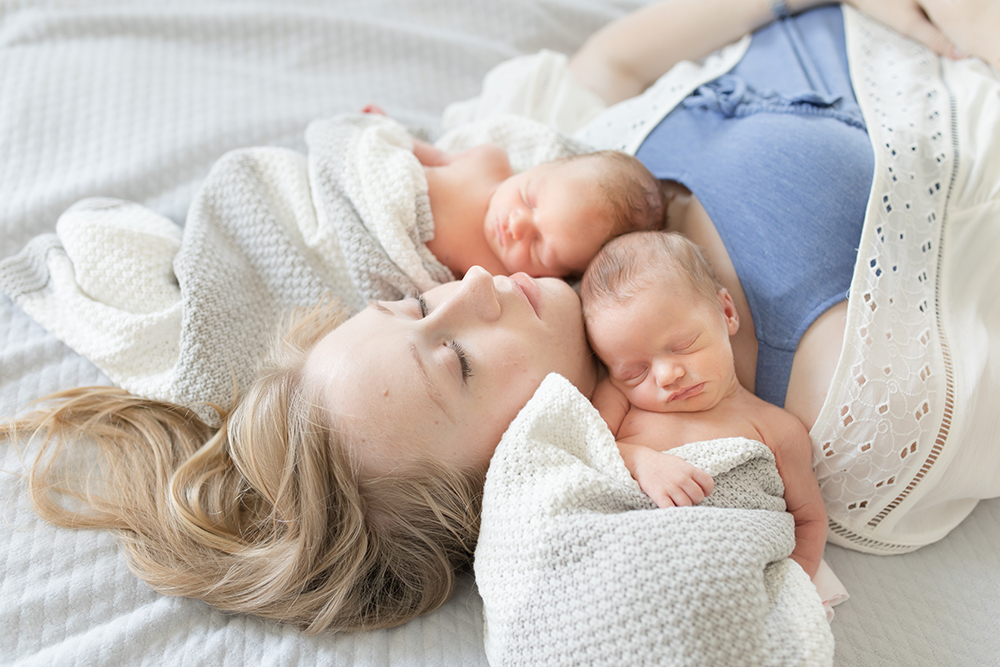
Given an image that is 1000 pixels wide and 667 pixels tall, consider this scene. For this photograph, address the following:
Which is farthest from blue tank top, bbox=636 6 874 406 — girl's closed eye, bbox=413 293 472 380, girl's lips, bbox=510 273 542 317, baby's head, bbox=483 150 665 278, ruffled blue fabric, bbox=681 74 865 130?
girl's closed eye, bbox=413 293 472 380

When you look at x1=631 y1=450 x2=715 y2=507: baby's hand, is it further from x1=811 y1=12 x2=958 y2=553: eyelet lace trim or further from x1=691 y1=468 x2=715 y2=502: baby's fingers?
x1=811 y1=12 x2=958 y2=553: eyelet lace trim

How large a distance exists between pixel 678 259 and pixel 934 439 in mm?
449

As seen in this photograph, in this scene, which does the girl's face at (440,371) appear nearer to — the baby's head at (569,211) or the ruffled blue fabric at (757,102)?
the baby's head at (569,211)

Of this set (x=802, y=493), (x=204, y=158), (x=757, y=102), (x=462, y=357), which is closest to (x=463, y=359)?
(x=462, y=357)

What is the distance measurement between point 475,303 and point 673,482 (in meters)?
0.37

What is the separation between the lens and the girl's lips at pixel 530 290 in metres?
1.05

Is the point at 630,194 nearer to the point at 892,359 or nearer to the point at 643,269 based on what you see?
the point at 643,269

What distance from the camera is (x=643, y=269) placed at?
1.03 metres

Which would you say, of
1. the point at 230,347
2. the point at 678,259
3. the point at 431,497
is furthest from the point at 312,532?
the point at 678,259

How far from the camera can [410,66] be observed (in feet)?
6.05

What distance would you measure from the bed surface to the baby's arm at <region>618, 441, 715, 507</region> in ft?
1.17

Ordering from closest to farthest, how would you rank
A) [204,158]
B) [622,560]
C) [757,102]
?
[622,560]
[757,102]
[204,158]

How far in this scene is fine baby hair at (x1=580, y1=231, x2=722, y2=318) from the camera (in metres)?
1.02

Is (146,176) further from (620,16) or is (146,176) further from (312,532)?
(620,16)
